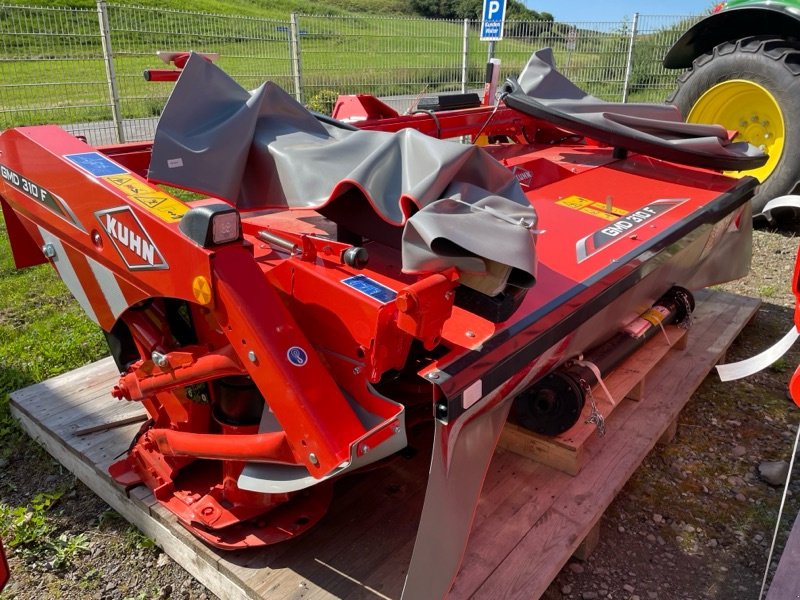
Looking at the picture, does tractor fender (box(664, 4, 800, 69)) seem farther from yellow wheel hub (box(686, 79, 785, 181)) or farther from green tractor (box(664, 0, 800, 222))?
yellow wheel hub (box(686, 79, 785, 181))

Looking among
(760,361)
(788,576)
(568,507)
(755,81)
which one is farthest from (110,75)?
(788,576)

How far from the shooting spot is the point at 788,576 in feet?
6.58

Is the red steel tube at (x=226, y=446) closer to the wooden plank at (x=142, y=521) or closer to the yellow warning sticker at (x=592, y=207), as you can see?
the wooden plank at (x=142, y=521)

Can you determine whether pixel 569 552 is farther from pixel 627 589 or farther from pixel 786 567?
pixel 786 567

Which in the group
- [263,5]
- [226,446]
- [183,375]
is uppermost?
[263,5]

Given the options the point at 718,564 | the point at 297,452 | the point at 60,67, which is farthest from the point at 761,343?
the point at 60,67

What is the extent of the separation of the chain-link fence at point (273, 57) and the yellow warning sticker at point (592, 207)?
15.7ft

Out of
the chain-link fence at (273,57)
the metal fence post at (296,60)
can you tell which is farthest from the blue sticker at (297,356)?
the metal fence post at (296,60)

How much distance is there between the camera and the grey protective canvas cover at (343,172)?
154 cm

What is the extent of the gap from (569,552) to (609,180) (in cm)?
172

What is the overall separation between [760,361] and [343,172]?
3.80 feet

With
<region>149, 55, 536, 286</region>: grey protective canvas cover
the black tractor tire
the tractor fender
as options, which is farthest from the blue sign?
<region>149, 55, 536, 286</region>: grey protective canvas cover

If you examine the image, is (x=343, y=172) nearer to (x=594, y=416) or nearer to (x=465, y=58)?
(x=594, y=416)

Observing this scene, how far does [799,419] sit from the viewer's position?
3.17 metres
